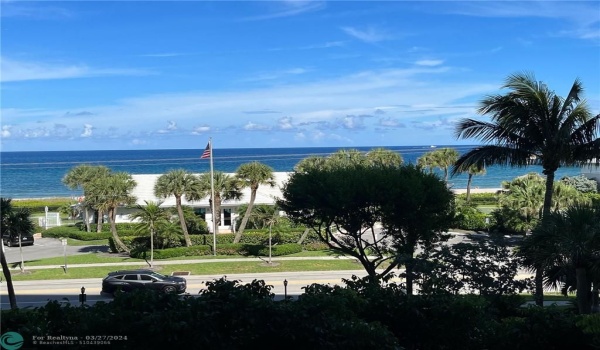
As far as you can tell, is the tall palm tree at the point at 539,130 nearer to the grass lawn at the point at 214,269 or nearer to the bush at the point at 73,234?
the grass lawn at the point at 214,269

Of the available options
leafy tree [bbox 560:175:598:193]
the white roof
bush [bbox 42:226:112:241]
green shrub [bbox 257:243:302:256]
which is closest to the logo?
green shrub [bbox 257:243:302:256]

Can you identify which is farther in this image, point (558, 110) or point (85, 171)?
point (85, 171)

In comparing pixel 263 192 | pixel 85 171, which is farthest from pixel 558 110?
pixel 85 171

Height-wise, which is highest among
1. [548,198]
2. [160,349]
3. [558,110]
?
[558,110]

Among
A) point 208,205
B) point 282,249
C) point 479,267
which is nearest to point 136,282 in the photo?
point 282,249

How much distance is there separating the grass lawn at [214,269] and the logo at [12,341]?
74.9 feet

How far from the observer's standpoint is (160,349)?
7.55 meters

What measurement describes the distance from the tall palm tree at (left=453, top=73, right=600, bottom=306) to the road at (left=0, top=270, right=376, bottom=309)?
11.1 meters

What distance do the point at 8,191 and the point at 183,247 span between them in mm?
93441

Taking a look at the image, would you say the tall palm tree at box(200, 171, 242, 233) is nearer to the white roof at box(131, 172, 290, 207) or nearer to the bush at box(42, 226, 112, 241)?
the white roof at box(131, 172, 290, 207)

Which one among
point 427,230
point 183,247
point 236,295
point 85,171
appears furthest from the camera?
point 85,171

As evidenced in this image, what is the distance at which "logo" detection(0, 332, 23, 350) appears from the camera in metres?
7.79

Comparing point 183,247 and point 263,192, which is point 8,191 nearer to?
point 263,192

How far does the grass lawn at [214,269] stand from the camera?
3041cm
